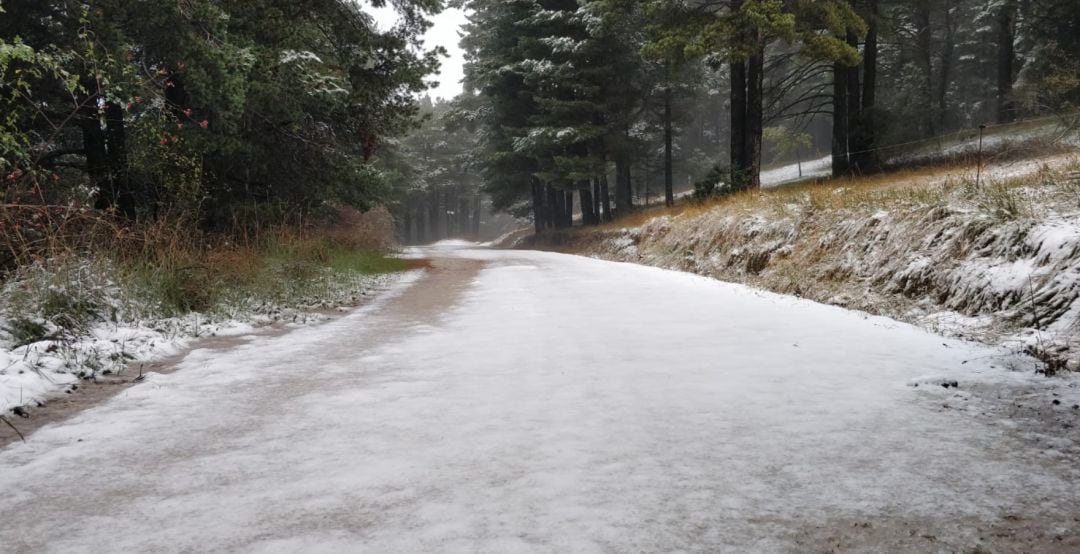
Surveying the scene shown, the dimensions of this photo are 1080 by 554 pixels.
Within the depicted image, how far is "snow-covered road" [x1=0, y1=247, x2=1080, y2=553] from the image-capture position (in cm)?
185

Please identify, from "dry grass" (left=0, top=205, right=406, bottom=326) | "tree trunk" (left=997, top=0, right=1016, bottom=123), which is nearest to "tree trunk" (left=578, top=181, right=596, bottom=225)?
"dry grass" (left=0, top=205, right=406, bottom=326)

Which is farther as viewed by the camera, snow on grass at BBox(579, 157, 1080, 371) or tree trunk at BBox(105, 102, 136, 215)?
tree trunk at BBox(105, 102, 136, 215)

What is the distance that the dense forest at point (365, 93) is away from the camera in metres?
7.17

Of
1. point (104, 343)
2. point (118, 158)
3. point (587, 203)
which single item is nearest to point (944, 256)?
point (104, 343)

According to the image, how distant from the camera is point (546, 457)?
2428mm

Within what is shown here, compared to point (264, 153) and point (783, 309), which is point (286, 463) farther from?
point (264, 153)

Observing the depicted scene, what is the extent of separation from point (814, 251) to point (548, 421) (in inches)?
241

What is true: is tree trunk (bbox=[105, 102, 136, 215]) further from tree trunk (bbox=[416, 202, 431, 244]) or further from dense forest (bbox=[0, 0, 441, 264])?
tree trunk (bbox=[416, 202, 431, 244])

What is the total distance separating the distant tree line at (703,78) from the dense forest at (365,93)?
0.31ft

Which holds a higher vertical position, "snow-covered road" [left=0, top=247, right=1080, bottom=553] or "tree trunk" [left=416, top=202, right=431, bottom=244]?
"tree trunk" [left=416, top=202, right=431, bottom=244]

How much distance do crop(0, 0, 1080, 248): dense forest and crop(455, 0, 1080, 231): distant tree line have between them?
0.09 meters

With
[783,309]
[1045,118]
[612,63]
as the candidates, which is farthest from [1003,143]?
[783,309]

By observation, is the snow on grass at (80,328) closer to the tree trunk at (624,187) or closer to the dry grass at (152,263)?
the dry grass at (152,263)

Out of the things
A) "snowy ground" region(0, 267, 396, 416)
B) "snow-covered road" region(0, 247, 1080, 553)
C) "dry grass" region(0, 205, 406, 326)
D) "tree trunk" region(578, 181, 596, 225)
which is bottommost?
"snow-covered road" region(0, 247, 1080, 553)
